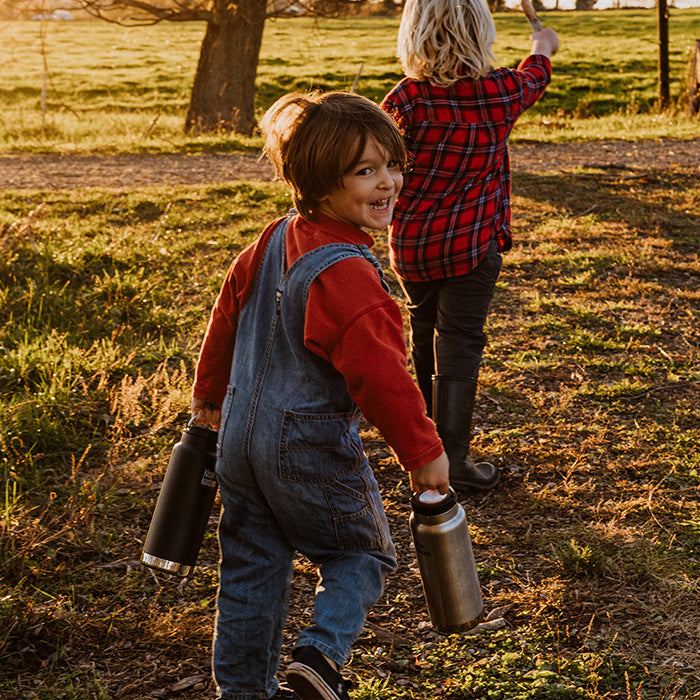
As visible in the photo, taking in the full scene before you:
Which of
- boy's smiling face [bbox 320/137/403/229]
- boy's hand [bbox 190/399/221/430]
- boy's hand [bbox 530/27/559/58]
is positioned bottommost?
boy's hand [bbox 190/399/221/430]

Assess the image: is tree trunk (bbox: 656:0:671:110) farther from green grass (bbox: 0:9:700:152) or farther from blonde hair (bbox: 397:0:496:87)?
blonde hair (bbox: 397:0:496:87)

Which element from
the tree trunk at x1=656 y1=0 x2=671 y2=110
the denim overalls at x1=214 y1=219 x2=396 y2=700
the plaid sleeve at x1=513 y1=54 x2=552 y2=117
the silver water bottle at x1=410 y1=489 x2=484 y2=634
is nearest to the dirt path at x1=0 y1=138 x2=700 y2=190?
the tree trunk at x1=656 y1=0 x2=671 y2=110

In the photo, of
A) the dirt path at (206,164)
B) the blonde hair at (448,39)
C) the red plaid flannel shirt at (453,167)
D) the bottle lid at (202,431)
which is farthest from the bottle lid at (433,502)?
the dirt path at (206,164)

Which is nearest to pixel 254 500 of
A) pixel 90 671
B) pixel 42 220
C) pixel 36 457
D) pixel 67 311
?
pixel 90 671

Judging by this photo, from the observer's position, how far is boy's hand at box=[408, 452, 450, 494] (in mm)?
1983

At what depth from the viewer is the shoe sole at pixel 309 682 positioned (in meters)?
1.90

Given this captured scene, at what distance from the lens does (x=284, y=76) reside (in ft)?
93.2

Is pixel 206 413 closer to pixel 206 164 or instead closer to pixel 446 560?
pixel 446 560

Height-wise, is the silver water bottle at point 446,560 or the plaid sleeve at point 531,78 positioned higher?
the plaid sleeve at point 531,78

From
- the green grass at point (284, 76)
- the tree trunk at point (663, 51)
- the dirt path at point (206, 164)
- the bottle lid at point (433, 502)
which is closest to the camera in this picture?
the bottle lid at point (433, 502)

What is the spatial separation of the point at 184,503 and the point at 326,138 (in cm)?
116

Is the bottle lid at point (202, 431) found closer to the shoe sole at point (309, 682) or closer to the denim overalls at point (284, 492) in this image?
the denim overalls at point (284, 492)

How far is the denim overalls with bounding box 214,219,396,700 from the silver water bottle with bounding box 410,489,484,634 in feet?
0.36

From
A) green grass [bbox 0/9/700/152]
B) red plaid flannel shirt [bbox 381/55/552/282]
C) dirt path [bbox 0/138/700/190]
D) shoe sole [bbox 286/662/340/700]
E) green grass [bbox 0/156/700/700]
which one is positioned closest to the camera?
shoe sole [bbox 286/662/340/700]
